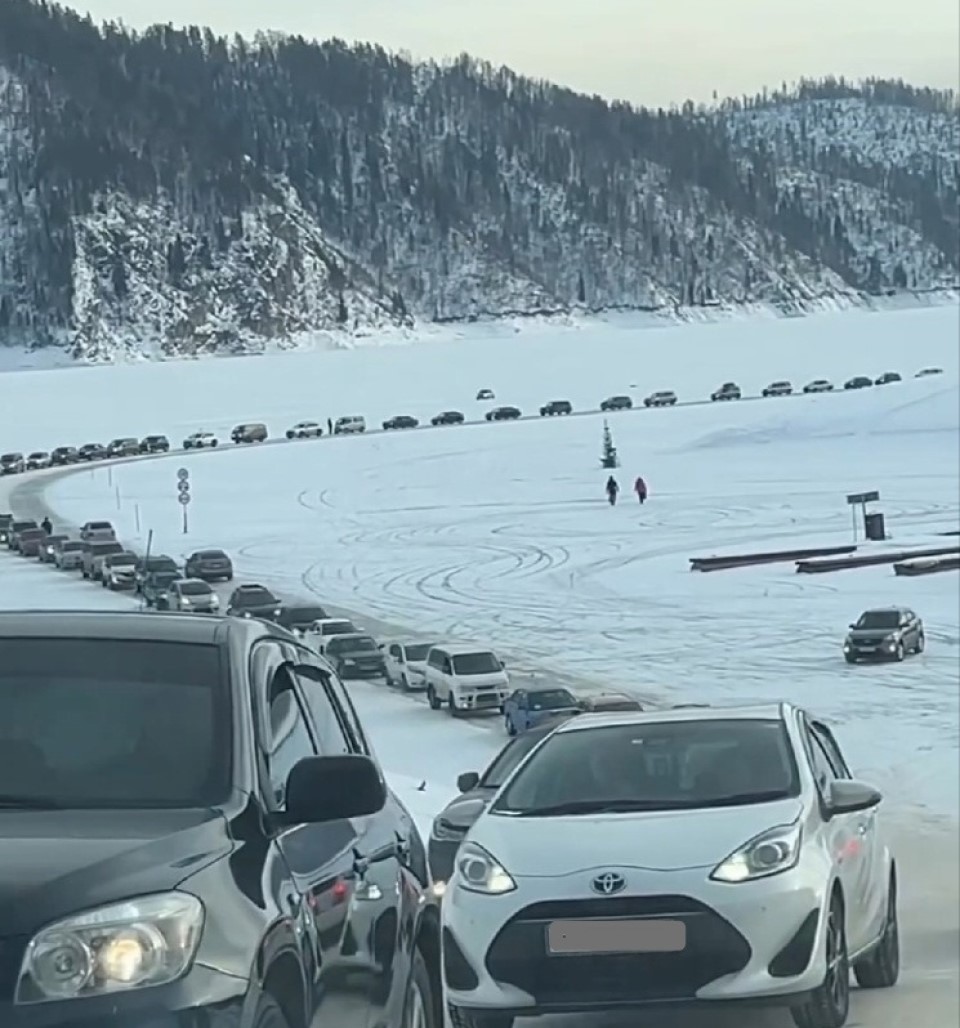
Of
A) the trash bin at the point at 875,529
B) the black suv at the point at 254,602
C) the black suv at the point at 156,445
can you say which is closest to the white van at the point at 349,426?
the black suv at the point at 156,445

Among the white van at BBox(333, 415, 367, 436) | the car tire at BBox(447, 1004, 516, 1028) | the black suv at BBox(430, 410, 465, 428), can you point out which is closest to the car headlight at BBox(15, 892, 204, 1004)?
the car tire at BBox(447, 1004, 516, 1028)

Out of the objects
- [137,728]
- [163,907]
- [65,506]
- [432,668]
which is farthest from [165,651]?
[65,506]

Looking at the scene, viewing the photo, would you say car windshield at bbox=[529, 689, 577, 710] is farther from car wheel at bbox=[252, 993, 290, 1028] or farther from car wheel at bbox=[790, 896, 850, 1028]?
car wheel at bbox=[252, 993, 290, 1028]

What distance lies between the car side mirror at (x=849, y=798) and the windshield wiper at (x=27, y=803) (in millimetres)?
4511

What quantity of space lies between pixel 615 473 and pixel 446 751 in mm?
45088

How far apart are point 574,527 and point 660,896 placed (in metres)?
46.6

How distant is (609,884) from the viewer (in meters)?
7.25

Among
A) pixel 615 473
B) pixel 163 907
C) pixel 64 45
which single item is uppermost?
pixel 64 45

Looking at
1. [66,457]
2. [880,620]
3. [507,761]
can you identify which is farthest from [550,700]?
[66,457]

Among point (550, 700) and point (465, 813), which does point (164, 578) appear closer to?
point (550, 700)

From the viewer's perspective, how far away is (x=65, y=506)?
47250 mm

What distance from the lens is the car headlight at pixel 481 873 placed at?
750 centimetres

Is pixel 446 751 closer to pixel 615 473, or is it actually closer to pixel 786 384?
pixel 615 473

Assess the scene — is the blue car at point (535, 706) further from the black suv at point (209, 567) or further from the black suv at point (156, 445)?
the black suv at point (156, 445)
